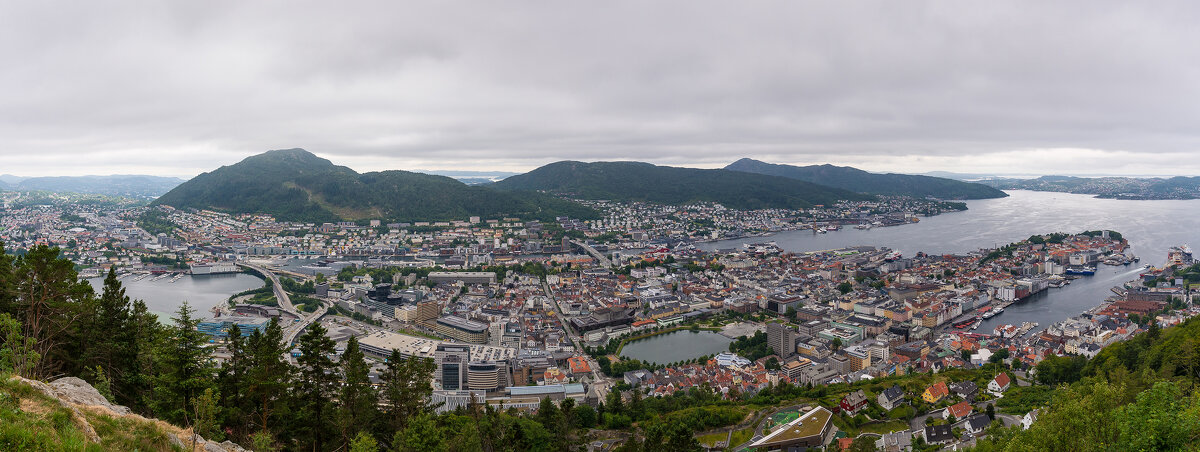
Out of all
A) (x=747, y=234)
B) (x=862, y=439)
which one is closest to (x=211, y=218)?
(x=747, y=234)

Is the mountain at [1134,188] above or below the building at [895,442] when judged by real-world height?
above

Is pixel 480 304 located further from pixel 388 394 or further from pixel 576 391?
pixel 388 394

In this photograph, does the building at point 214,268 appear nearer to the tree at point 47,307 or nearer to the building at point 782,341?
the tree at point 47,307

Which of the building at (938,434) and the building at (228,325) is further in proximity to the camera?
the building at (228,325)

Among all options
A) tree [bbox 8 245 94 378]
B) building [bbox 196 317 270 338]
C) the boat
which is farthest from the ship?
tree [bbox 8 245 94 378]

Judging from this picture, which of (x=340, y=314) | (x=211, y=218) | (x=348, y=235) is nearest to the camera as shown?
(x=340, y=314)

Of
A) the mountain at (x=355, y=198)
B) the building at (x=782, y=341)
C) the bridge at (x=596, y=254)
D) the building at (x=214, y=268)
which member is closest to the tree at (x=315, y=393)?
the building at (x=782, y=341)
